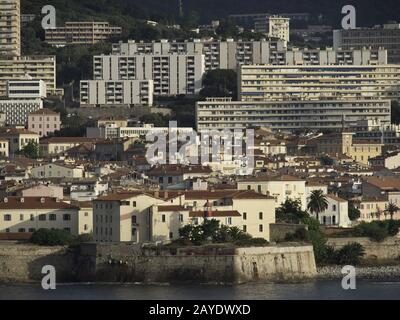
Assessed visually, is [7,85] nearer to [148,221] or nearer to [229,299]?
[148,221]

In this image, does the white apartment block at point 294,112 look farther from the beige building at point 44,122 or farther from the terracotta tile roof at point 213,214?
the terracotta tile roof at point 213,214

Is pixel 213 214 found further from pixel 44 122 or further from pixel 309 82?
pixel 309 82

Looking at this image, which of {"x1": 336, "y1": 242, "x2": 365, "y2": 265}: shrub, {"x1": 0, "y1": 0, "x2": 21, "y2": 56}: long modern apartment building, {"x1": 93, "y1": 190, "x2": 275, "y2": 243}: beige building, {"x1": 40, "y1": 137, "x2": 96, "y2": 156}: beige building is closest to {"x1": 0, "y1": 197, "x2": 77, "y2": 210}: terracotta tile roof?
{"x1": 93, "y1": 190, "x2": 275, "y2": 243}: beige building

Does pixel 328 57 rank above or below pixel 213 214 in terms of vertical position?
above

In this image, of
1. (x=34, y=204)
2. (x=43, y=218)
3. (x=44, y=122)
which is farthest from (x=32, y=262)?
(x=44, y=122)

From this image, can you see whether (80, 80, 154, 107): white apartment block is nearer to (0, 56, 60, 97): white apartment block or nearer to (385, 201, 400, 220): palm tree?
(0, 56, 60, 97): white apartment block

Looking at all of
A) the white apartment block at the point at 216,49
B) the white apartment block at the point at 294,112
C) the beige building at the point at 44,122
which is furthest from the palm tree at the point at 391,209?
the white apartment block at the point at 216,49
